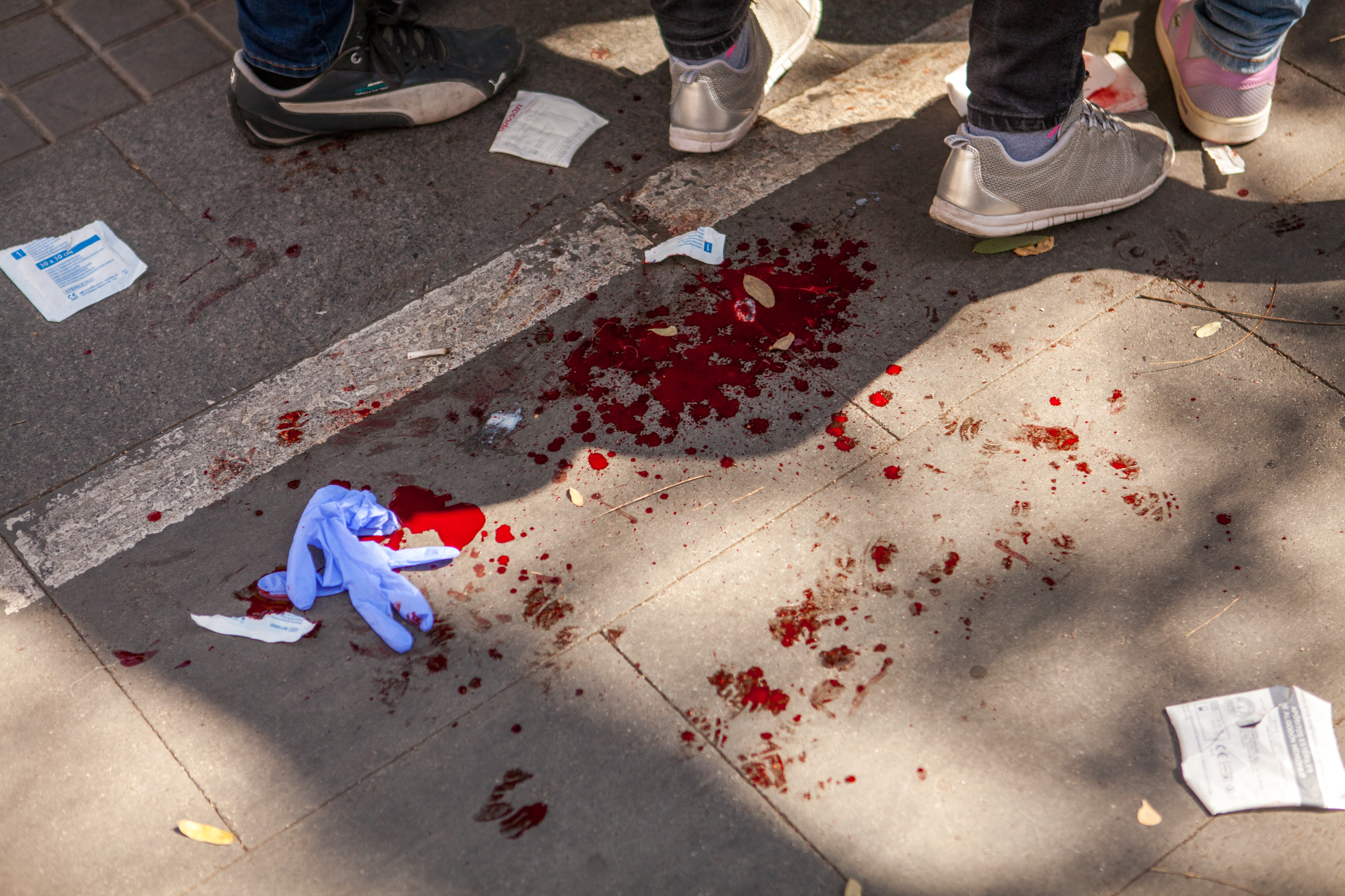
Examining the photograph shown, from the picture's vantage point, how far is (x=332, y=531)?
203cm

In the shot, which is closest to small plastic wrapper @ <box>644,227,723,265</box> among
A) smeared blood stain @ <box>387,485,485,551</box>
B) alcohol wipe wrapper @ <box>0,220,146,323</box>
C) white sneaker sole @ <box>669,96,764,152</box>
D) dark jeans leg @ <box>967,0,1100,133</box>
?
white sneaker sole @ <box>669,96,764,152</box>

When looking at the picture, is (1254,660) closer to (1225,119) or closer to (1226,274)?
(1226,274)

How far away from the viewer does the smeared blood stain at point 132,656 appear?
193cm

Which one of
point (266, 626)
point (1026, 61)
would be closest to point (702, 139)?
point (1026, 61)

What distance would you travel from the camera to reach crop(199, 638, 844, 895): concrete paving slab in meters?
1.66

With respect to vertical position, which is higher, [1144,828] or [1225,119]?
[1225,119]

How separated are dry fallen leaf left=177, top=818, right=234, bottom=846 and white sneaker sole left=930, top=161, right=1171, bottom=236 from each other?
2133mm

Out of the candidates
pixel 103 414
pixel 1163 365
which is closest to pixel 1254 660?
pixel 1163 365

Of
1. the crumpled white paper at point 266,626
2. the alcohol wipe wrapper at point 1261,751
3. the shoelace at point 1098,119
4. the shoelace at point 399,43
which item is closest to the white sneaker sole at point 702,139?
the shoelace at point 399,43

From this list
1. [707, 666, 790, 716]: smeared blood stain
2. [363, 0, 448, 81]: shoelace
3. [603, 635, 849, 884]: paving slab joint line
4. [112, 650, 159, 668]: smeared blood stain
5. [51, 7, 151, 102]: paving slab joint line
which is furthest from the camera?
[51, 7, 151, 102]: paving slab joint line

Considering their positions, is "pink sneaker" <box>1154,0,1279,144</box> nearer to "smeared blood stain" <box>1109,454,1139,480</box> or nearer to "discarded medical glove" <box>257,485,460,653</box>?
"smeared blood stain" <box>1109,454,1139,480</box>

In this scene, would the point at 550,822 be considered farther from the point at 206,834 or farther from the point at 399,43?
the point at 399,43

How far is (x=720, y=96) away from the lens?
2.68 meters

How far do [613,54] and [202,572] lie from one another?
206 cm
